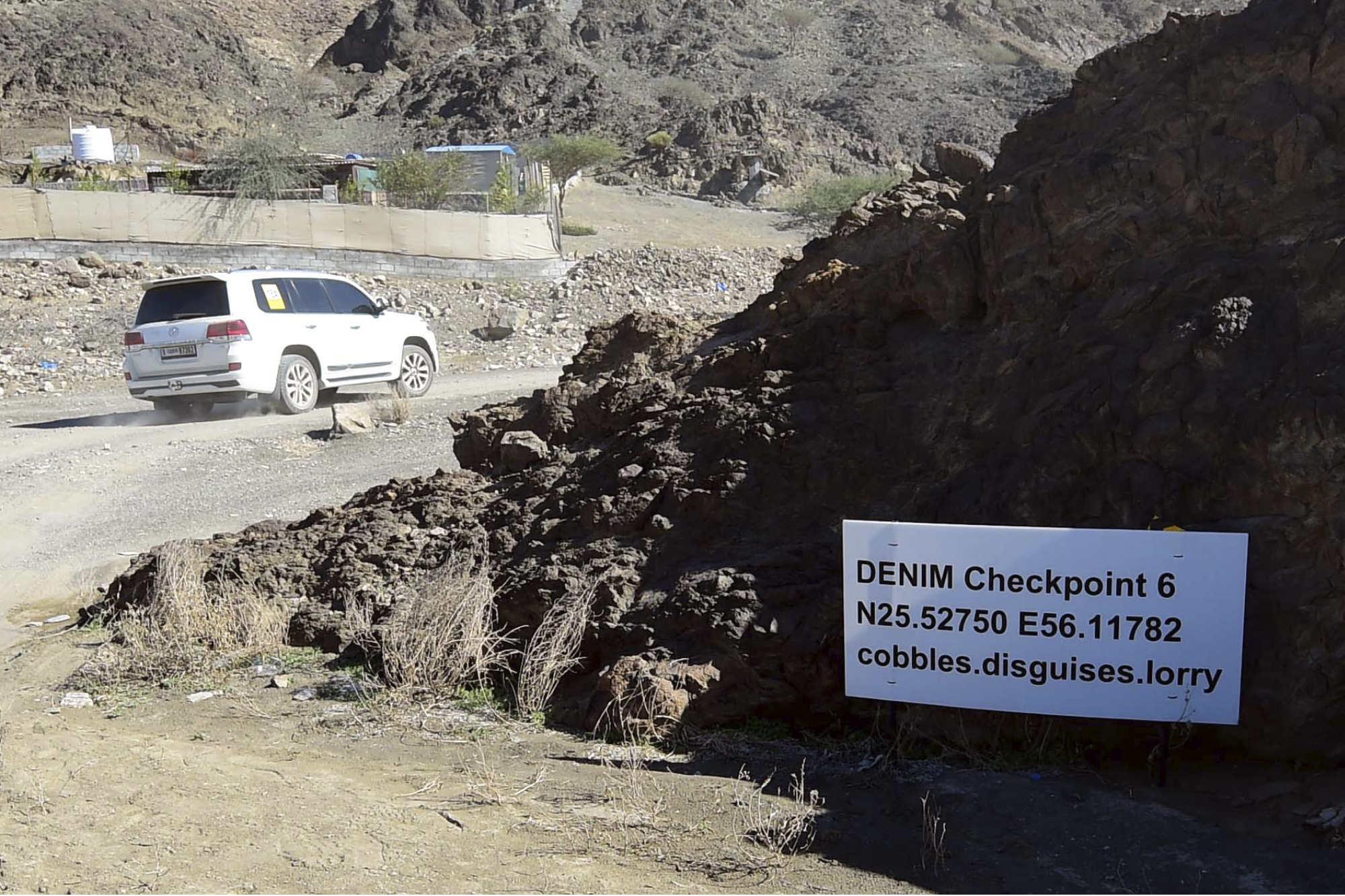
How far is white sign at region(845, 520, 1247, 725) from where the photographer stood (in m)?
4.52

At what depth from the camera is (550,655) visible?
221 inches

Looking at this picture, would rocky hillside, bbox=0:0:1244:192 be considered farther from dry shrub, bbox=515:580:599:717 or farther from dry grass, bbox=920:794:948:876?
dry grass, bbox=920:794:948:876

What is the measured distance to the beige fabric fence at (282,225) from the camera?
86.1 feet

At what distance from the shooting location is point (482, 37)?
2709 inches

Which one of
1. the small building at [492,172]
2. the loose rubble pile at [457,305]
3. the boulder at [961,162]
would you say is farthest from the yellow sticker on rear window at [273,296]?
the small building at [492,172]

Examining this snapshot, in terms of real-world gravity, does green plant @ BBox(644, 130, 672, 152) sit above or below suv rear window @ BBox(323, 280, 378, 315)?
above

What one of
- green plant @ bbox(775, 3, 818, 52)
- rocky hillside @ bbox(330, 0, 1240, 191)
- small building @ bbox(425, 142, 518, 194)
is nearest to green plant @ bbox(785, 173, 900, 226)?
rocky hillside @ bbox(330, 0, 1240, 191)

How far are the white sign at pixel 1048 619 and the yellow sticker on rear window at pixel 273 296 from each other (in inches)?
427

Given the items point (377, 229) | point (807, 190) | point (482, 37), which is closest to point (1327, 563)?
point (377, 229)

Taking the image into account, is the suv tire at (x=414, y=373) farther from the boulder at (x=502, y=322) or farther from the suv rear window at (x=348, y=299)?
the boulder at (x=502, y=322)

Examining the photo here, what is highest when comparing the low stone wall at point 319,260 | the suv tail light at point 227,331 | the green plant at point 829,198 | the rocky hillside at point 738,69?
the rocky hillside at point 738,69

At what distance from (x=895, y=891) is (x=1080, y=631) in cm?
137

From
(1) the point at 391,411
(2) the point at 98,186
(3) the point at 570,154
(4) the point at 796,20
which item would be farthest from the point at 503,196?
(4) the point at 796,20

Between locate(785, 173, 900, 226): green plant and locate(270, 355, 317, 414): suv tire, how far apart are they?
29738 mm
